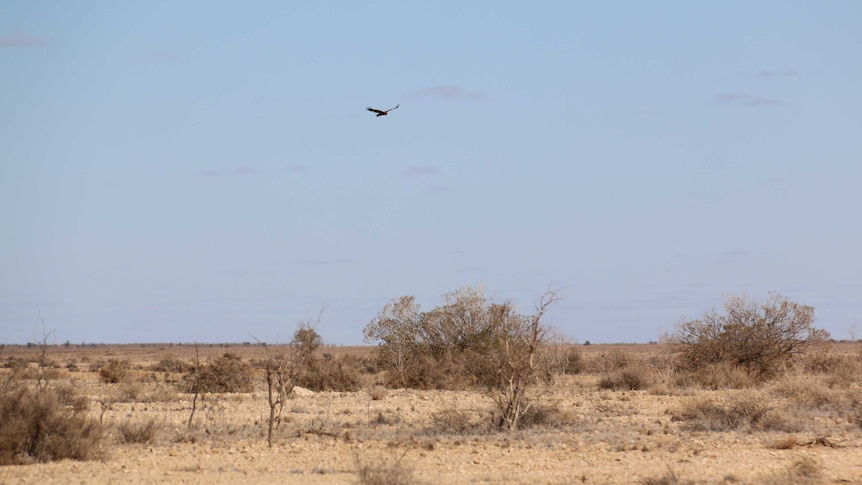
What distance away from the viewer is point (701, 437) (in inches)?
778

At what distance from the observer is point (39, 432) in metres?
16.6

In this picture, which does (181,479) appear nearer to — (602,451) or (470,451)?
(470,451)

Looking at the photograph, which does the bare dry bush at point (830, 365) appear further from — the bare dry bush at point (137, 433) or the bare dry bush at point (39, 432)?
the bare dry bush at point (39, 432)

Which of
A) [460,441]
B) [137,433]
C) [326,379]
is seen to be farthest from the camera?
[326,379]

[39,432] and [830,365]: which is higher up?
[830,365]

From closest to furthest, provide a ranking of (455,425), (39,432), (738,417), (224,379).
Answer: (39,432) → (455,425) → (738,417) → (224,379)

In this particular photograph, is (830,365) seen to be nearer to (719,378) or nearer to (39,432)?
(719,378)

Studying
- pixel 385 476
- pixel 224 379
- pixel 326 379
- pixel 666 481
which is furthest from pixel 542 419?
pixel 326 379

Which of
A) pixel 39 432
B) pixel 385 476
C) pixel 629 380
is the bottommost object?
pixel 385 476

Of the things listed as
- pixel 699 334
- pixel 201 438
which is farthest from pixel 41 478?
pixel 699 334

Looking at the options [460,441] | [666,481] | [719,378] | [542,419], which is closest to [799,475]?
[666,481]

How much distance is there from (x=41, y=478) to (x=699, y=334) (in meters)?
29.5

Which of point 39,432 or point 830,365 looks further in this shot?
point 830,365

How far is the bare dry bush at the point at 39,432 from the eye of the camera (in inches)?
638
